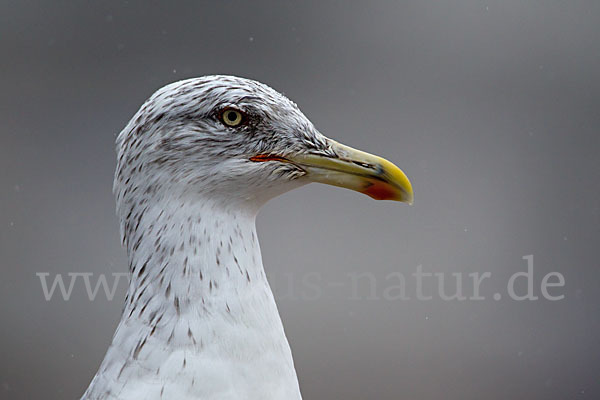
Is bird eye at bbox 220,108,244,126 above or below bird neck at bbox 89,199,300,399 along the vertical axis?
above

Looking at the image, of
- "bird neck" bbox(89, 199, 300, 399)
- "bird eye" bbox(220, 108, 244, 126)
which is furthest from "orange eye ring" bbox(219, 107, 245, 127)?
"bird neck" bbox(89, 199, 300, 399)

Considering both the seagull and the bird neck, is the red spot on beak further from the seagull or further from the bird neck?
the bird neck

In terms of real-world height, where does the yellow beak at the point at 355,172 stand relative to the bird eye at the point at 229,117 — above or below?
below

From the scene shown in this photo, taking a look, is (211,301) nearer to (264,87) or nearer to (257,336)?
(257,336)

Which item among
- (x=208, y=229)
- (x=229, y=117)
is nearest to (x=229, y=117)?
(x=229, y=117)

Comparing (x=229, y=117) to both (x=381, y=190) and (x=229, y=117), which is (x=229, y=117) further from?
(x=381, y=190)

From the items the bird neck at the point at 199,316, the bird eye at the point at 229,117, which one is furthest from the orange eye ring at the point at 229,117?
the bird neck at the point at 199,316

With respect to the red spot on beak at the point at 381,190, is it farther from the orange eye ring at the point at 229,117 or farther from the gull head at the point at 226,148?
the orange eye ring at the point at 229,117
